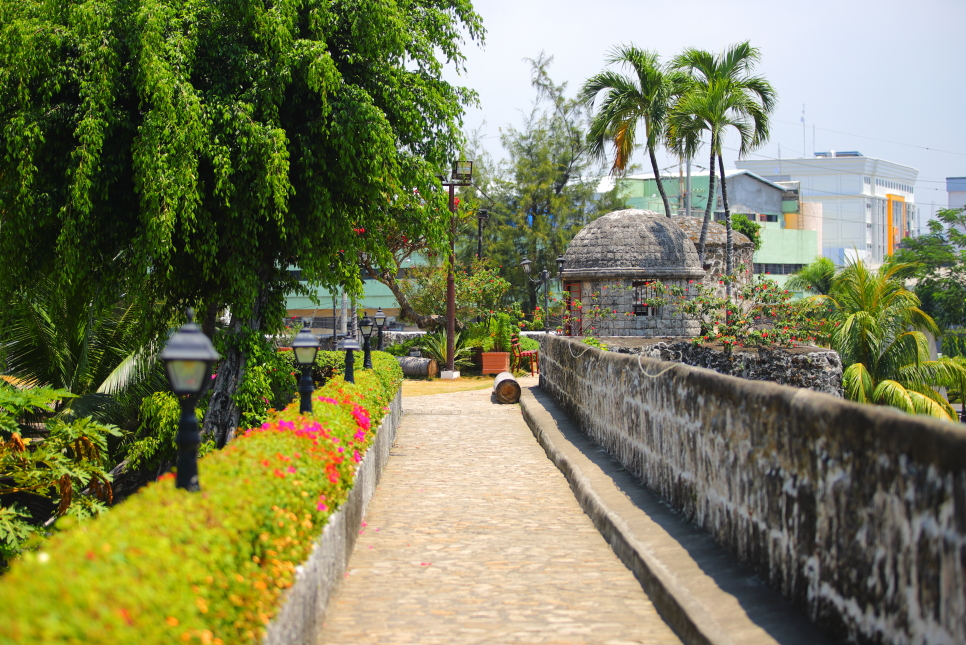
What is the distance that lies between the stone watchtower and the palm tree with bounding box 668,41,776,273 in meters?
4.64

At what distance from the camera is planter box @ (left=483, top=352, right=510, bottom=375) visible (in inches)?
1002

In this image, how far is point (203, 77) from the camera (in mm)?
12633

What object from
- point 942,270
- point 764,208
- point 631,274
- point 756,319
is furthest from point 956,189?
point 756,319

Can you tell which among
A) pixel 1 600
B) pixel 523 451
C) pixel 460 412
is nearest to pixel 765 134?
pixel 460 412

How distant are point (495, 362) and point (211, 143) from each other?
49.2ft

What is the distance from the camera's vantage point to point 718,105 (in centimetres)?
2445

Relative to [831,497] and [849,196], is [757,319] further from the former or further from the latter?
[849,196]

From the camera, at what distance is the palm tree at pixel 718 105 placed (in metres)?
24.5

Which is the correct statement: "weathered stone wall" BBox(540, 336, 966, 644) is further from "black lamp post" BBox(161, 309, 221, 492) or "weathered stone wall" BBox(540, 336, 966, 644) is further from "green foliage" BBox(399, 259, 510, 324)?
"green foliage" BBox(399, 259, 510, 324)

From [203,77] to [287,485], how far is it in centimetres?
949

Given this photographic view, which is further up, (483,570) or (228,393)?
(228,393)

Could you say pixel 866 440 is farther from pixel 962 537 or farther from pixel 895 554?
pixel 962 537

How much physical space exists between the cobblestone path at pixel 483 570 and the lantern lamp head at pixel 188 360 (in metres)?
1.74

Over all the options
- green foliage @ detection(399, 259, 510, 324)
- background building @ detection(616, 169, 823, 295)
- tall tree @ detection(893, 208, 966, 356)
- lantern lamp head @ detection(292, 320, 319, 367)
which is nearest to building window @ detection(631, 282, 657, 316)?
green foliage @ detection(399, 259, 510, 324)
